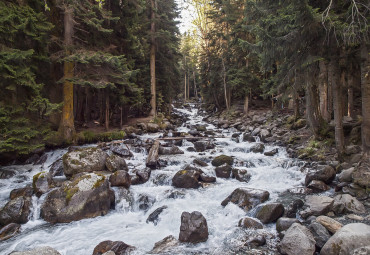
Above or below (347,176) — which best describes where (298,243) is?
below

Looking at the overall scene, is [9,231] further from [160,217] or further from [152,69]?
[152,69]

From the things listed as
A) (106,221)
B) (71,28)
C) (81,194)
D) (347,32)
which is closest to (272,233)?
(106,221)

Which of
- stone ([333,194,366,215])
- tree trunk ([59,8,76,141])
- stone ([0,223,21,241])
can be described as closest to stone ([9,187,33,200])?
stone ([0,223,21,241])

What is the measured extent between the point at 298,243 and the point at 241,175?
16.2ft

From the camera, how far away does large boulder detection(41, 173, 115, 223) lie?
21.1 ft

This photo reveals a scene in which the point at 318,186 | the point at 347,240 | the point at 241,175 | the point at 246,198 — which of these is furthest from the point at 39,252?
the point at 318,186

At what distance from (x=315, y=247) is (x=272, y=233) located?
109 centimetres

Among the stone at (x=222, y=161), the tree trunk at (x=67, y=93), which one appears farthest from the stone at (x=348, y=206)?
the tree trunk at (x=67, y=93)

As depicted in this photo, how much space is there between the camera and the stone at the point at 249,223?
→ 18.9 ft

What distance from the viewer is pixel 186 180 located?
338 inches

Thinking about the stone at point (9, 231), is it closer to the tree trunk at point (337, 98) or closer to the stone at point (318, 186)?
the stone at point (318, 186)

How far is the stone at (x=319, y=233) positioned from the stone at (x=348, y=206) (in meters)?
1.35

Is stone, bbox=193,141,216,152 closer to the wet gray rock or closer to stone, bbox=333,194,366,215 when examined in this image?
the wet gray rock

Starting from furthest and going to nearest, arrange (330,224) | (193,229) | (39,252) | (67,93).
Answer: (67,93) < (193,229) < (330,224) < (39,252)
